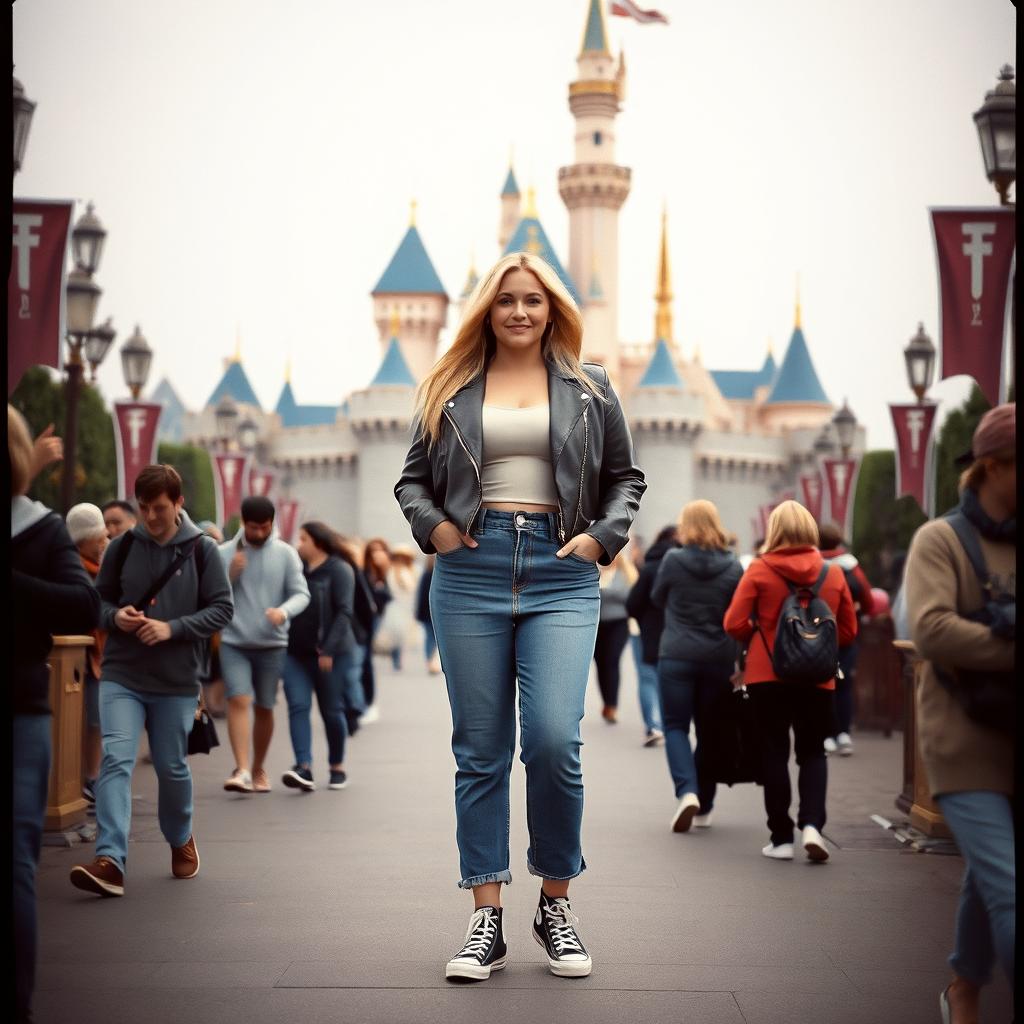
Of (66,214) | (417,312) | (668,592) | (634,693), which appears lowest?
(634,693)

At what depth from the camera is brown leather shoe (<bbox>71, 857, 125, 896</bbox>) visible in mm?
5262

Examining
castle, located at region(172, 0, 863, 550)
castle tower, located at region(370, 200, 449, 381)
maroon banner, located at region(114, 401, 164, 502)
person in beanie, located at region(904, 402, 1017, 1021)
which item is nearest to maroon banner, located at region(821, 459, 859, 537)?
maroon banner, located at region(114, 401, 164, 502)

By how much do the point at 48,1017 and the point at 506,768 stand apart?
4.10 feet

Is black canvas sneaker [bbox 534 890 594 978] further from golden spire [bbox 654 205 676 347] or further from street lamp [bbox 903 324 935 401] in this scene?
golden spire [bbox 654 205 676 347]

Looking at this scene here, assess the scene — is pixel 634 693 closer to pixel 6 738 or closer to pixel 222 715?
pixel 222 715

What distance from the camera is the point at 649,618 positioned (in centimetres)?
1040

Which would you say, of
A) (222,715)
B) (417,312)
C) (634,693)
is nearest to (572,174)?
(417,312)

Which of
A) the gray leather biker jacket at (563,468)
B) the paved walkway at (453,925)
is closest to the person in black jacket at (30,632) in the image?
the paved walkway at (453,925)

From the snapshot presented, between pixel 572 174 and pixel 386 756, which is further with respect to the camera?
pixel 572 174

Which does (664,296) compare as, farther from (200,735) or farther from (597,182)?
(200,735)

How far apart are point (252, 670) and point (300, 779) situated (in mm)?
618

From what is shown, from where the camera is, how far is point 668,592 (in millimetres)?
7871

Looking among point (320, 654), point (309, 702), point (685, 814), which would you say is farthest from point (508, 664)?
point (309, 702)

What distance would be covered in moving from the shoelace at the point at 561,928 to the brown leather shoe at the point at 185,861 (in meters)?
1.98
